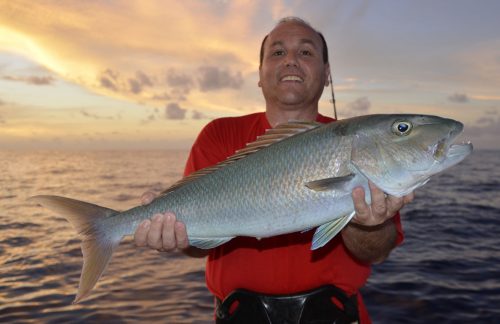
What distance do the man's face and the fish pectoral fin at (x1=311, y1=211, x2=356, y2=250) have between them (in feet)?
6.33

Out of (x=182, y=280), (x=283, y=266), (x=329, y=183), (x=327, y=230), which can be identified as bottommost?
(x=182, y=280)

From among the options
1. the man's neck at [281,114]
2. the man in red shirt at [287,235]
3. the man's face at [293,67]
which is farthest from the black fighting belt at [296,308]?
the man's face at [293,67]

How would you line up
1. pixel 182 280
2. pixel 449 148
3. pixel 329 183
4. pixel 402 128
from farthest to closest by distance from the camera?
pixel 182 280
pixel 402 128
pixel 449 148
pixel 329 183

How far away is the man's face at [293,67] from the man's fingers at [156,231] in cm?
207

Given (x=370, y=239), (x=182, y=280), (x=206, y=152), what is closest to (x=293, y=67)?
(x=206, y=152)

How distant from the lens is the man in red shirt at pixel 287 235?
401cm

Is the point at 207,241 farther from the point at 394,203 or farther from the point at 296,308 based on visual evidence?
the point at 394,203

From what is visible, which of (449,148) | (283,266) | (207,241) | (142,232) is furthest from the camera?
(283,266)

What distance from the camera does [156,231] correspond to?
3.99 m

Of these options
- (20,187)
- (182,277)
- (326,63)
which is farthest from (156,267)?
(20,187)

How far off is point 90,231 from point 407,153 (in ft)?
9.62

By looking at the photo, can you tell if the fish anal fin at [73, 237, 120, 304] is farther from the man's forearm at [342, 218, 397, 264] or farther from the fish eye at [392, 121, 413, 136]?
the fish eye at [392, 121, 413, 136]

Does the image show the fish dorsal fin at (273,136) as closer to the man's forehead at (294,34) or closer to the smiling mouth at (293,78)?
the smiling mouth at (293,78)

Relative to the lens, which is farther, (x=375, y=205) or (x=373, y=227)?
(x=373, y=227)
